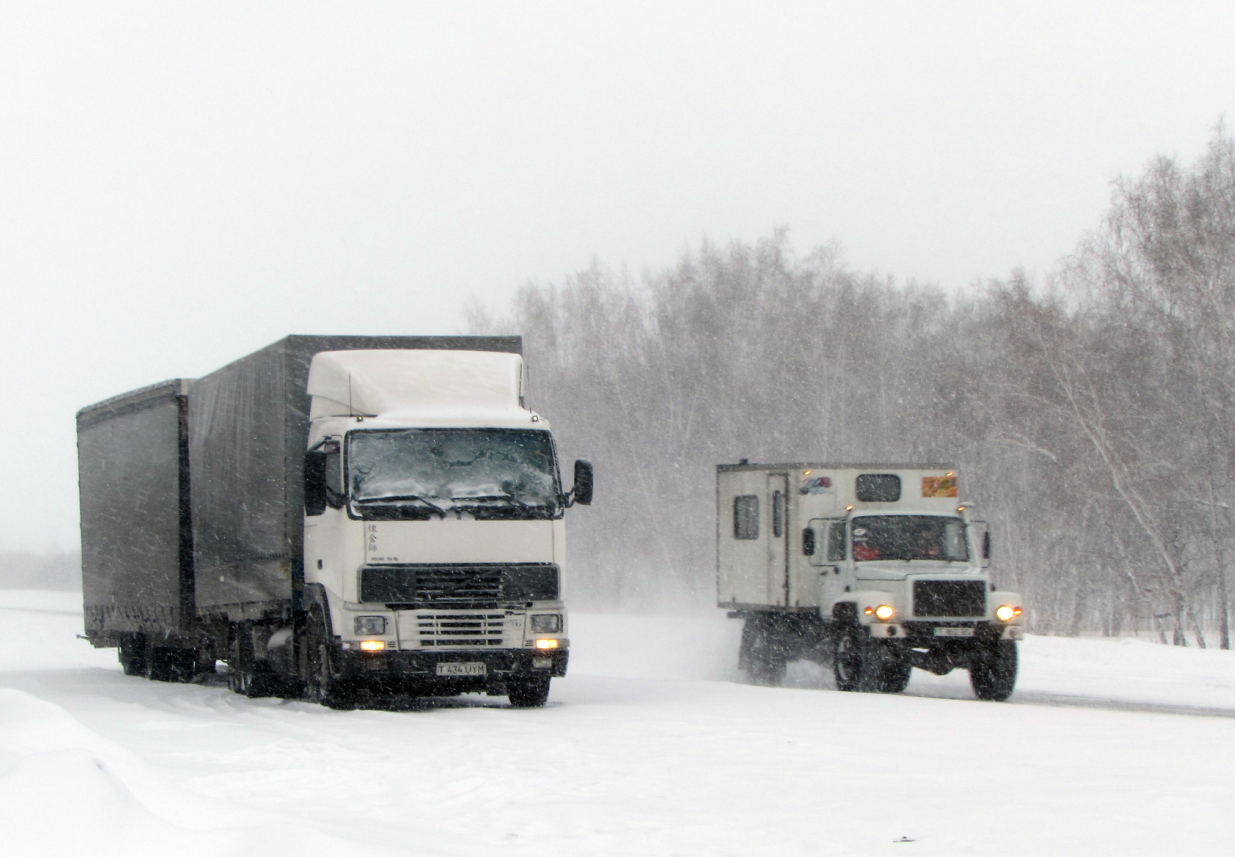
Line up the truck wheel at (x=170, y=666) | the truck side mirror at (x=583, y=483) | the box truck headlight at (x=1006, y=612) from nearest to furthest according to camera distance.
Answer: the truck side mirror at (x=583, y=483), the box truck headlight at (x=1006, y=612), the truck wheel at (x=170, y=666)

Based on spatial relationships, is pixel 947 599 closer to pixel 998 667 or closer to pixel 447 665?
pixel 998 667

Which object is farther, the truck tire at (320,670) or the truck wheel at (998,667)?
the truck wheel at (998,667)

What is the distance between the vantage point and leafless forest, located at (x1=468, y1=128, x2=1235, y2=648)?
35031mm

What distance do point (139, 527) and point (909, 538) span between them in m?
10.4

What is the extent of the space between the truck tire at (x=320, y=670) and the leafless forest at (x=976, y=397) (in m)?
24.0

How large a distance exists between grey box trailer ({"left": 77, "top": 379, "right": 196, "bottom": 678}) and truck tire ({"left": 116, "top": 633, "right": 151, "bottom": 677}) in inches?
0.6

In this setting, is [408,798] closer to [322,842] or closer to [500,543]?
[322,842]

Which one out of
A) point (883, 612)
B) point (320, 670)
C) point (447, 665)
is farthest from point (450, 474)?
point (883, 612)

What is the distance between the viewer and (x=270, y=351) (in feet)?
54.7

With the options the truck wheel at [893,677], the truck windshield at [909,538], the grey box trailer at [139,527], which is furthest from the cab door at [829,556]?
the grey box trailer at [139,527]

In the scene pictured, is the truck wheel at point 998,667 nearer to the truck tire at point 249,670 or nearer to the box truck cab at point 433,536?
the box truck cab at point 433,536

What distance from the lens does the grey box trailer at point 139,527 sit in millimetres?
19844

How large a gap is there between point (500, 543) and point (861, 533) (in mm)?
5948

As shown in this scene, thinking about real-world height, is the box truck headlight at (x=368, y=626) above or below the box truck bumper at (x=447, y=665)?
above
